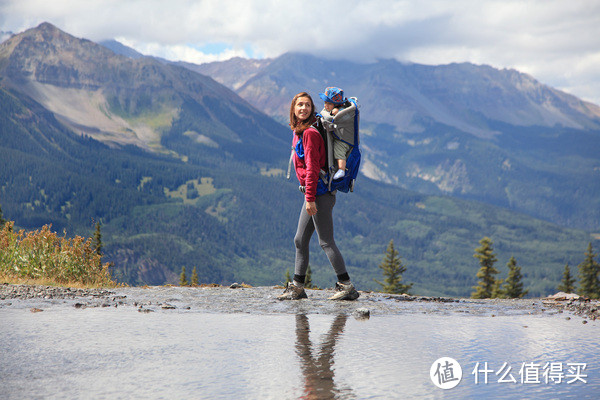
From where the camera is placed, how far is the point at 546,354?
686 cm

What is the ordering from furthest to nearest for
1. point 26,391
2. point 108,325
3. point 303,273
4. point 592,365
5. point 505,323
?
point 303,273 < point 505,323 < point 108,325 < point 592,365 < point 26,391

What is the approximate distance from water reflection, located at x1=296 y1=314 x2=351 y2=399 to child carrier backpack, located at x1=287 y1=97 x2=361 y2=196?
2.71 m

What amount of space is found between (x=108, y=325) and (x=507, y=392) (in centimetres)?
534

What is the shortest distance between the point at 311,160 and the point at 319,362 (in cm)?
475

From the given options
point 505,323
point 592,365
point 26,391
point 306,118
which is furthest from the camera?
point 306,118

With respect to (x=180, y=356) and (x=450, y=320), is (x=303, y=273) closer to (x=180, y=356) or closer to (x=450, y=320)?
(x=450, y=320)

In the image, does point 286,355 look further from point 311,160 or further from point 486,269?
point 486,269

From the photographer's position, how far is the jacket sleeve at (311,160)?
34.7 ft

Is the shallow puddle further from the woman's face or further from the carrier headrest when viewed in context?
the carrier headrest

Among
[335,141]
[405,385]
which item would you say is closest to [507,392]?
[405,385]

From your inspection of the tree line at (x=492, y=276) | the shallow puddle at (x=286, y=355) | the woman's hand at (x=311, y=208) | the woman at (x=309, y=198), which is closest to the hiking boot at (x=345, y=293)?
the woman at (x=309, y=198)

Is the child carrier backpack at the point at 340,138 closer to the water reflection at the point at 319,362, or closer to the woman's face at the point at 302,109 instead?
the woman's face at the point at 302,109

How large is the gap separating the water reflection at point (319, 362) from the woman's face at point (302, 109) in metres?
3.63

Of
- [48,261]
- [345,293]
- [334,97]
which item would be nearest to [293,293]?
[345,293]
